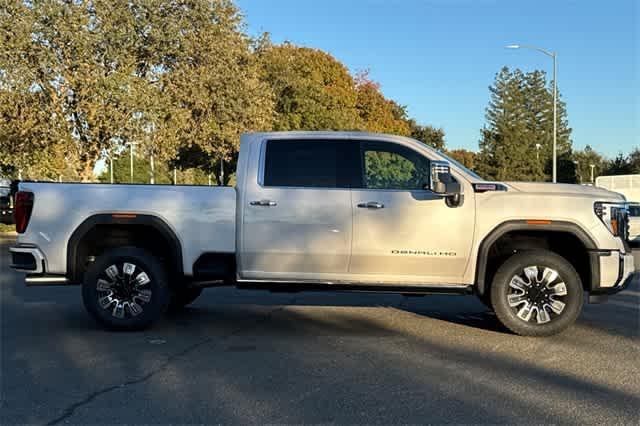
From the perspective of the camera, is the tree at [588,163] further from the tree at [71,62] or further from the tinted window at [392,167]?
the tinted window at [392,167]

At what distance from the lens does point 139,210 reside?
713 centimetres

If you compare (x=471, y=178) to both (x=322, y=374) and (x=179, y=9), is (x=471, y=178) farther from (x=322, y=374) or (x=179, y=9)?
(x=179, y=9)

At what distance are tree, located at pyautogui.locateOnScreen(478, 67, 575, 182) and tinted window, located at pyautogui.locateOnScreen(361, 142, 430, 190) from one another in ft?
191

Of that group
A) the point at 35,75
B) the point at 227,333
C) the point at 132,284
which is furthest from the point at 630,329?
the point at 35,75

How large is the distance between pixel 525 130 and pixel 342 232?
75353mm

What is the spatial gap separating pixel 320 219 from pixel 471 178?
1633 mm

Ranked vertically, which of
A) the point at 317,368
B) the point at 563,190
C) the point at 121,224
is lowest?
the point at 317,368

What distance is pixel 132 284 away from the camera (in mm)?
7203

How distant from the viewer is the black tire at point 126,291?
7.15 meters

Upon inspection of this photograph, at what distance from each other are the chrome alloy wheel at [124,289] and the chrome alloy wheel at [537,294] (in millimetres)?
3839

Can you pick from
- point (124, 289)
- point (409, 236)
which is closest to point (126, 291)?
point (124, 289)

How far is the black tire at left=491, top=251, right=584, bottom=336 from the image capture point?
6.88 m

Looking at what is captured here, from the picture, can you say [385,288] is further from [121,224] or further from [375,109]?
[375,109]

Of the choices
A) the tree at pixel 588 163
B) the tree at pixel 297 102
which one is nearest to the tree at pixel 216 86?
the tree at pixel 297 102
